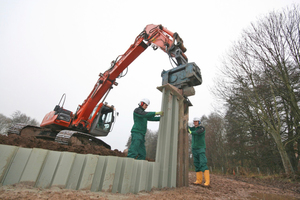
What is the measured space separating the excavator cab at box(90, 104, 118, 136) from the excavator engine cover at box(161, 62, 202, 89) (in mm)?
4092

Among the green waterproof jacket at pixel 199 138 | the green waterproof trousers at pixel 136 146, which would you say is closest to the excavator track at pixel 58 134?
the green waterproof trousers at pixel 136 146

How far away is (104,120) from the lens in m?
7.50

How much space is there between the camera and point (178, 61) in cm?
477

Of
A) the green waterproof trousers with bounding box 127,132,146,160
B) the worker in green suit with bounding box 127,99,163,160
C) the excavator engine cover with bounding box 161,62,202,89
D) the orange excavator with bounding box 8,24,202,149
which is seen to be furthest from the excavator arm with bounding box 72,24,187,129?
the green waterproof trousers with bounding box 127,132,146,160

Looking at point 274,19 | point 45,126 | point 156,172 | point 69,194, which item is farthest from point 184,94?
point 274,19

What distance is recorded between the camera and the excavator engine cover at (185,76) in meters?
3.63

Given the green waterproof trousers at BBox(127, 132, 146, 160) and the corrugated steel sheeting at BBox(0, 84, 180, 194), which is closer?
the corrugated steel sheeting at BBox(0, 84, 180, 194)

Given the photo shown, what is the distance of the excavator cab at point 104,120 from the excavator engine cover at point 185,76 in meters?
4.09

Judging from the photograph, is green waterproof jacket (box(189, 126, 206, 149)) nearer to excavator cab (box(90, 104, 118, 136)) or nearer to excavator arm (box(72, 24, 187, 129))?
excavator arm (box(72, 24, 187, 129))

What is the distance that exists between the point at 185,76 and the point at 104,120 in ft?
16.5

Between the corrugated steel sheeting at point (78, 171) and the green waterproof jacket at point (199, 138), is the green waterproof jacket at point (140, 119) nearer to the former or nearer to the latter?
the corrugated steel sheeting at point (78, 171)

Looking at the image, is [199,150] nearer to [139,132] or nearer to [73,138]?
[139,132]

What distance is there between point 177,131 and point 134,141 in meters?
0.96

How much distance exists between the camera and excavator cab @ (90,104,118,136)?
279 inches
